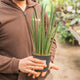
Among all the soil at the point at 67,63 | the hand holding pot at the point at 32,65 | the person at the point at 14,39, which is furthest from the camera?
the soil at the point at 67,63

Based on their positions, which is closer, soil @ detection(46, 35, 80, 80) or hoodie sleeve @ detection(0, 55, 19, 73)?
hoodie sleeve @ detection(0, 55, 19, 73)

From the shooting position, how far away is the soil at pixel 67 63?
3690mm

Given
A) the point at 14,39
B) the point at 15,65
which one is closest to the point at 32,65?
the point at 15,65

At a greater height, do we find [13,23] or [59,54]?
[13,23]

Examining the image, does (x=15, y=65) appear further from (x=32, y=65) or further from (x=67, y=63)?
(x=67, y=63)

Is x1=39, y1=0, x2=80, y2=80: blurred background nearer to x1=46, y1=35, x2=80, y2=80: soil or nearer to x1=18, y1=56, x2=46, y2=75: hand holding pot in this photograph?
x1=46, y1=35, x2=80, y2=80: soil

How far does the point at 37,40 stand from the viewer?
96cm

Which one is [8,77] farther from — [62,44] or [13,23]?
[62,44]

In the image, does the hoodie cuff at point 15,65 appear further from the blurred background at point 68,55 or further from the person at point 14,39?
the blurred background at point 68,55

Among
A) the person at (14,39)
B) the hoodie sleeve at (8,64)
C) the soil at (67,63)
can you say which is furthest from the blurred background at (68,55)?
the hoodie sleeve at (8,64)

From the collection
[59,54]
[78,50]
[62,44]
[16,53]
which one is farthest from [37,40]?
[62,44]

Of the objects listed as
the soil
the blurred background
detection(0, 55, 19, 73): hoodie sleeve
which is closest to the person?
detection(0, 55, 19, 73): hoodie sleeve

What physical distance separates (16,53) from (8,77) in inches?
7.0

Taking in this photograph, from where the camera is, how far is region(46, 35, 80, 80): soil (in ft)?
12.1
